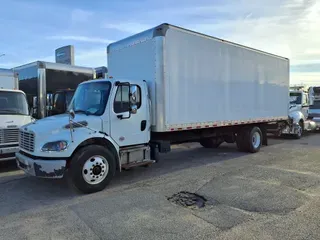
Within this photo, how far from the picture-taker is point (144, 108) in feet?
23.2

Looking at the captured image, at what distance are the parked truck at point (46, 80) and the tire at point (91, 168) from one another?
5.11 meters

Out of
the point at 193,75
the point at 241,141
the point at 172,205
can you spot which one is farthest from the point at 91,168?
the point at 241,141

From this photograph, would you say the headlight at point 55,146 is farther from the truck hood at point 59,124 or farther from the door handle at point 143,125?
the door handle at point 143,125

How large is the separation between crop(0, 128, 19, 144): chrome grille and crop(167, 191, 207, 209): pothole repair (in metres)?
4.95

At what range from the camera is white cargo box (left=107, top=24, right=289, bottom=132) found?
Answer: 7160 mm

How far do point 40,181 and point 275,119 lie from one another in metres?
9.11

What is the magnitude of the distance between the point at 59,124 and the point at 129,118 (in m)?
1.58

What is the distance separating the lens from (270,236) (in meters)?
3.97

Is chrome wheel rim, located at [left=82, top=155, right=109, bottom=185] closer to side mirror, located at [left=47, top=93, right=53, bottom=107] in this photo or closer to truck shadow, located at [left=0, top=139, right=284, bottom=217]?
truck shadow, located at [left=0, top=139, right=284, bottom=217]

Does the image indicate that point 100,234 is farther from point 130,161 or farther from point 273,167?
point 273,167

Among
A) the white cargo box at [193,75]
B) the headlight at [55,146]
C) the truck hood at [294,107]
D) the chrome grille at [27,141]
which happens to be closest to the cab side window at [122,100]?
the white cargo box at [193,75]

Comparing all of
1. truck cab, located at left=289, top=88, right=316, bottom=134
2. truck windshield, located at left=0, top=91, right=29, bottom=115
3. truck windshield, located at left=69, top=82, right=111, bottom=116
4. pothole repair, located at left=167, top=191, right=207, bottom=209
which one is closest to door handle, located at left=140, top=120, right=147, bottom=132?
truck windshield, located at left=69, top=82, right=111, bottom=116

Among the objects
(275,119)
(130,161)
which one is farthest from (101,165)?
(275,119)

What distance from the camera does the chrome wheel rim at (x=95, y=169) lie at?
19.5ft
